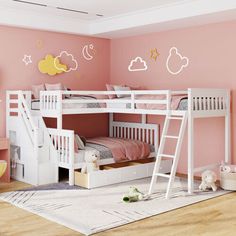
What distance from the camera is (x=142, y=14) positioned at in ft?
17.3

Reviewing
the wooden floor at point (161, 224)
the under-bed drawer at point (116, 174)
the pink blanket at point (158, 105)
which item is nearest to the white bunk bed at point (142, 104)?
the pink blanket at point (158, 105)

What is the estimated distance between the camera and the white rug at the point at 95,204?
3373 mm

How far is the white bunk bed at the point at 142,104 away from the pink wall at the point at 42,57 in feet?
1.08

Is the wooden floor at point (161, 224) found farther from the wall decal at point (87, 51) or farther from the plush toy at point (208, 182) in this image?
the wall decal at point (87, 51)

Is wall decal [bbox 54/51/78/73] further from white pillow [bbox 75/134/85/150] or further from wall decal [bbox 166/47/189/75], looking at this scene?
wall decal [bbox 166/47/189/75]

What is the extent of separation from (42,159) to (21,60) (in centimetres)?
150

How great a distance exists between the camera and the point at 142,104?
496cm

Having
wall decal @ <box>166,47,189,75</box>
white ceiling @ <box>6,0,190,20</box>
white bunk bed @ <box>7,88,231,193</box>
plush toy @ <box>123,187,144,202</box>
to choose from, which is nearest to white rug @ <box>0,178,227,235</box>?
plush toy @ <box>123,187,144,202</box>

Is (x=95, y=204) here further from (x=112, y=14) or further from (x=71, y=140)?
(x=112, y=14)

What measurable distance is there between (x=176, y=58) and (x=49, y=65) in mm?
1857

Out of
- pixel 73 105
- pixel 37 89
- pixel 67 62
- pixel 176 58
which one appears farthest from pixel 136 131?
pixel 37 89

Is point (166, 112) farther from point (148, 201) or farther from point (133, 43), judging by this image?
point (133, 43)

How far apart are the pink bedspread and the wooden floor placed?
1.58 m

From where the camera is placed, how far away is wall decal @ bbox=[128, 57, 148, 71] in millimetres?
6008
